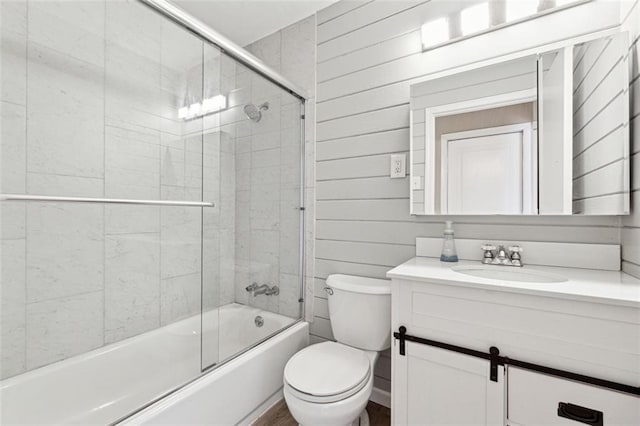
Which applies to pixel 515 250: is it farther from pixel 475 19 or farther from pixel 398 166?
pixel 475 19

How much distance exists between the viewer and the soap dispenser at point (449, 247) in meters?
1.40

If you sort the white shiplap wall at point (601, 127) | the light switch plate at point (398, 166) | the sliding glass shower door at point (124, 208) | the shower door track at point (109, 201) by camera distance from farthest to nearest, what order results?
the light switch plate at point (398, 166), the sliding glass shower door at point (124, 208), the white shiplap wall at point (601, 127), the shower door track at point (109, 201)

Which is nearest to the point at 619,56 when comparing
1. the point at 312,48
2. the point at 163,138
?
the point at 312,48

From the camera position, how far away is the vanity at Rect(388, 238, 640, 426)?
0.84 metres

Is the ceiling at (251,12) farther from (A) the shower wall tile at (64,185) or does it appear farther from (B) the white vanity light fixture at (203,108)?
(A) the shower wall tile at (64,185)

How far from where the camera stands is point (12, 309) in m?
1.25

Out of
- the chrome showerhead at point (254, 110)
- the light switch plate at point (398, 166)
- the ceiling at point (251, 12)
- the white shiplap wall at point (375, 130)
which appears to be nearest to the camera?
the white shiplap wall at point (375, 130)

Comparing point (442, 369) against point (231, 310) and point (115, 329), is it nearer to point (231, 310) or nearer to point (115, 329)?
point (231, 310)

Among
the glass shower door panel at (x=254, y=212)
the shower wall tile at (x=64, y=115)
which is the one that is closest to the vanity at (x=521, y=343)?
the glass shower door panel at (x=254, y=212)

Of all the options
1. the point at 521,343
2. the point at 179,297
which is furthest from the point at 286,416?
the point at 521,343

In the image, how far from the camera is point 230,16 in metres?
1.96

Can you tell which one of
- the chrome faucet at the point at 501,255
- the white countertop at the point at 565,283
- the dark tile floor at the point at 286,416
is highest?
the chrome faucet at the point at 501,255

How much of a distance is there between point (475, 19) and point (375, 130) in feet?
2.27

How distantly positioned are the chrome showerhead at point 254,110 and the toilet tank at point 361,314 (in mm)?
1055
